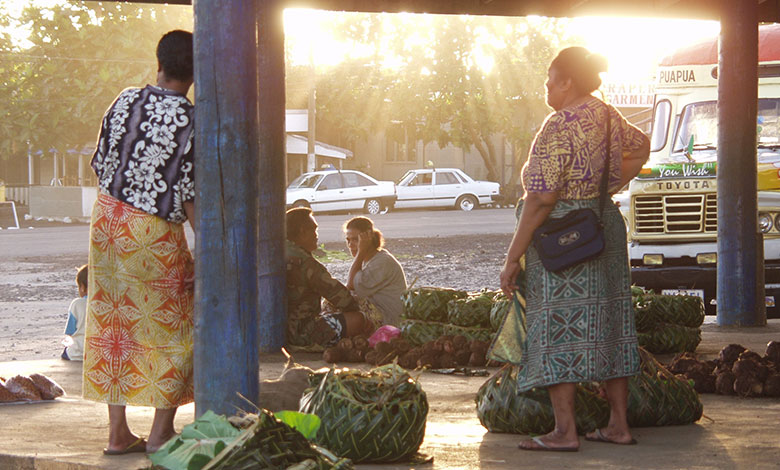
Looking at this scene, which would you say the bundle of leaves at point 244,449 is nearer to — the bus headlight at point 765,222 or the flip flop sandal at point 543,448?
the flip flop sandal at point 543,448

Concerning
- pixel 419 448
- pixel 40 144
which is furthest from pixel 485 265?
pixel 40 144

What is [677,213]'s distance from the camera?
447 inches

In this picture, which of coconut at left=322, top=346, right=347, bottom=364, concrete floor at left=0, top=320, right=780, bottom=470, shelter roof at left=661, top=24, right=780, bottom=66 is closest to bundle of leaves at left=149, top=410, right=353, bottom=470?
concrete floor at left=0, top=320, right=780, bottom=470

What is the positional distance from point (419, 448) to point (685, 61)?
8.66 m

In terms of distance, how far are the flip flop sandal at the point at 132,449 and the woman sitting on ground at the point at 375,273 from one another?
443 cm

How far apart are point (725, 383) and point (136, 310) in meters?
3.70

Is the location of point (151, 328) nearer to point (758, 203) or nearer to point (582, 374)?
point (582, 374)

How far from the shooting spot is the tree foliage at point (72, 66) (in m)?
36.9

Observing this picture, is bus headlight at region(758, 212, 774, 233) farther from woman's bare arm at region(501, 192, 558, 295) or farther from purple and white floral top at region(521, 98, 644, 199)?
woman's bare arm at region(501, 192, 558, 295)

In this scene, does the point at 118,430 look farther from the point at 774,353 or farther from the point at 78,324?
the point at 774,353

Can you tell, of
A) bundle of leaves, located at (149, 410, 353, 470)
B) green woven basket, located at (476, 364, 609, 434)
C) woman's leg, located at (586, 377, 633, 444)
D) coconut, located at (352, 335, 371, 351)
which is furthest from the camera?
coconut, located at (352, 335, 371, 351)

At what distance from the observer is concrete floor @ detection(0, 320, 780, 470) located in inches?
180

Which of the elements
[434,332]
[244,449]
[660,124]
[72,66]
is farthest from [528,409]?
[72,66]

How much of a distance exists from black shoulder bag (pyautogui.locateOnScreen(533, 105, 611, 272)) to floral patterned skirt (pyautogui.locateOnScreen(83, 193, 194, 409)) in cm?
152
